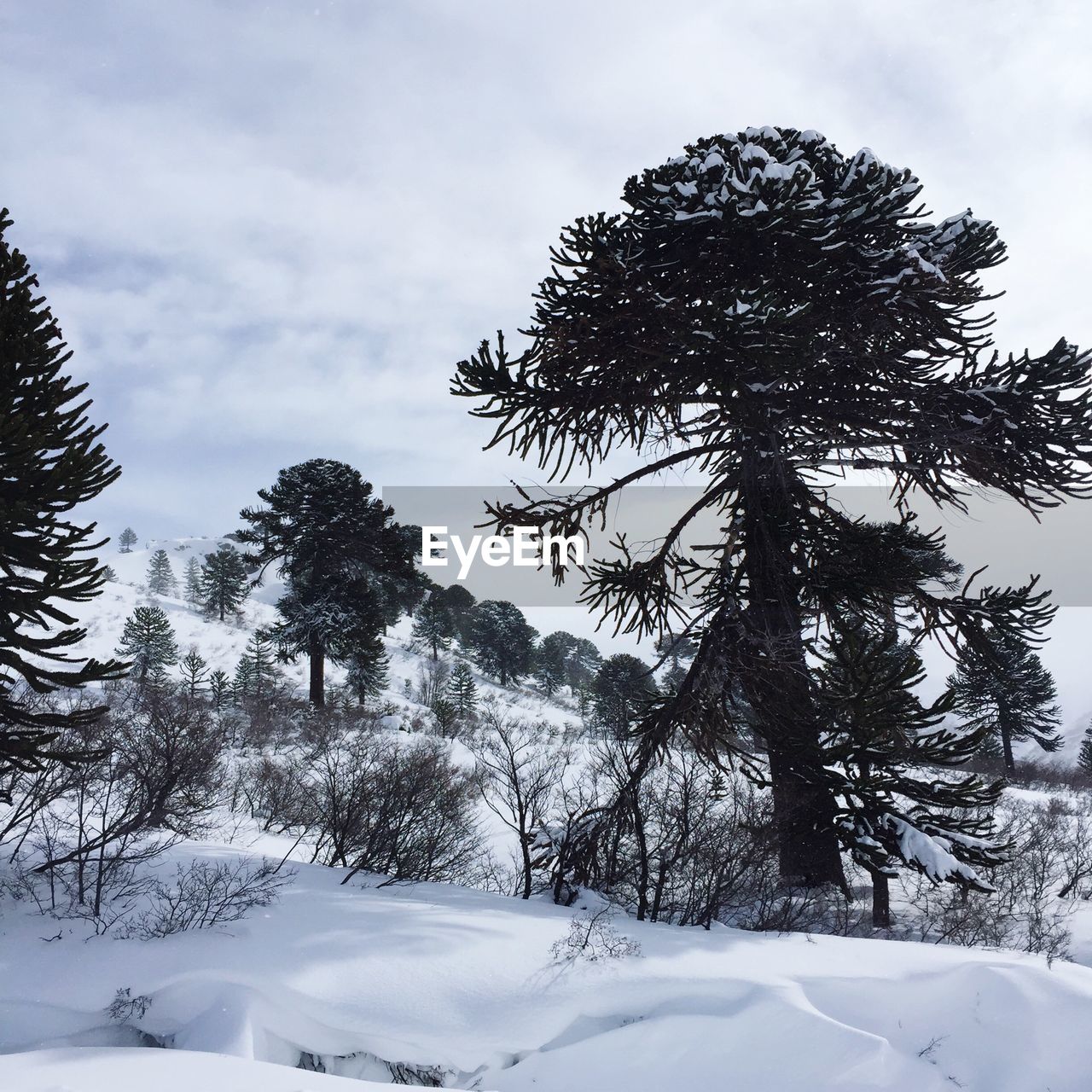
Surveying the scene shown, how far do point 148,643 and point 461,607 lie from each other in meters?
34.3

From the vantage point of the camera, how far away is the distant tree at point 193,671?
82.7ft

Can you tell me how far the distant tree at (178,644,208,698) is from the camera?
25.2 meters

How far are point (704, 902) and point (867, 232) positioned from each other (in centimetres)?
854

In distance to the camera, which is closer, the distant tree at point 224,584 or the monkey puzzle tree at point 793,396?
the monkey puzzle tree at point 793,396

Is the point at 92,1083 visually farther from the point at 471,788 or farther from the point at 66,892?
the point at 471,788

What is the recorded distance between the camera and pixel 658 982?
15.5 feet

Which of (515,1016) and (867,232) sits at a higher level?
(867,232)

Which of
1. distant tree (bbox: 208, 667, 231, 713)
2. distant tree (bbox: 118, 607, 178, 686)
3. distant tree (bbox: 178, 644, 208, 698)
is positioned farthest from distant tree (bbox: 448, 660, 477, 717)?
distant tree (bbox: 118, 607, 178, 686)

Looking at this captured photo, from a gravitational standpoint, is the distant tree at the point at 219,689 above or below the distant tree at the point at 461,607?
below

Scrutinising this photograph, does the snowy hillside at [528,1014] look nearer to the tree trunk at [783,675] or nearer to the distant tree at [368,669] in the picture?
the tree trunk at [783,675]

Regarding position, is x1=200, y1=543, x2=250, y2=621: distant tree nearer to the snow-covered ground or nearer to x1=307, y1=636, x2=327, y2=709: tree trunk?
→ x1=307, y1=636, x2=327, y2=709: tree trunk

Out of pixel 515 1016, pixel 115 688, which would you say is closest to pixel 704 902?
pixel 515 1016

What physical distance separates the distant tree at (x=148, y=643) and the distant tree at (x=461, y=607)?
93.1 ft

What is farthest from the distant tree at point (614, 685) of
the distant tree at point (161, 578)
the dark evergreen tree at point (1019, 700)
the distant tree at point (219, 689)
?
the distant tree at point (161, 578)
